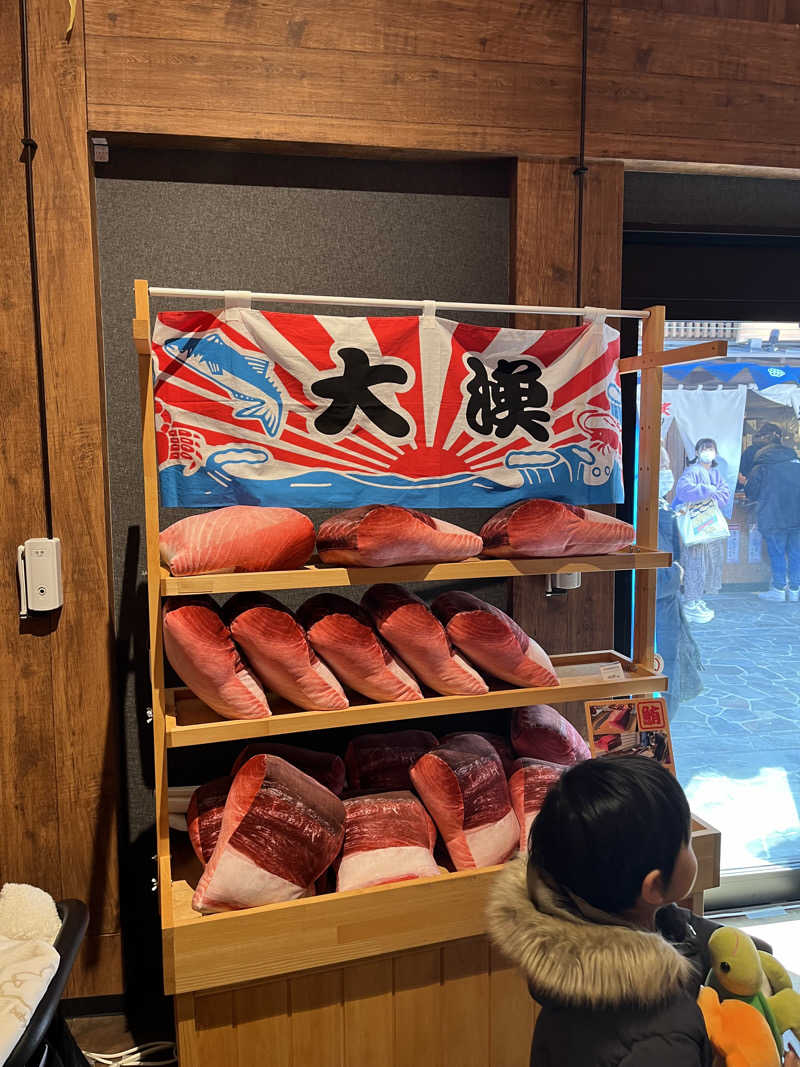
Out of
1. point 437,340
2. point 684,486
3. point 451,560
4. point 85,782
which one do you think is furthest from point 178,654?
point 684,486

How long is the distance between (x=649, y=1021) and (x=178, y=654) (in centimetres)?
114

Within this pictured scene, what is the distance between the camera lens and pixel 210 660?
1.79 metres

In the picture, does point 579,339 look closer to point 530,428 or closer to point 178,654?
point 530,428

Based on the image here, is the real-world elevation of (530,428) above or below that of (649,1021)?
above

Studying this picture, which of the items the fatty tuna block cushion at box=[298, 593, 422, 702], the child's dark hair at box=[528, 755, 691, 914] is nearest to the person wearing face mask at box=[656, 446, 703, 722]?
the fatty tuna block cushion at box=[298, 593, 422, 702]

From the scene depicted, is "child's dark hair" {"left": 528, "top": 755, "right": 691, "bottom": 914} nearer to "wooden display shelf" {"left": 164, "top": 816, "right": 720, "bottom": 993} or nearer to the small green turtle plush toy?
the small green turtle plush toy

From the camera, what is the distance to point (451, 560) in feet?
6.51

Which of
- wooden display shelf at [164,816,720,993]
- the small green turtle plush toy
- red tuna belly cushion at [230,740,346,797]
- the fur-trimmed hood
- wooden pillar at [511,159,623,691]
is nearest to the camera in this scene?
the fur-trimmed hood

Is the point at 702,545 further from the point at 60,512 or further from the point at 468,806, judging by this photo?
the point at 60,512

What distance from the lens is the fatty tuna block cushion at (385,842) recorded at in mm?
1881

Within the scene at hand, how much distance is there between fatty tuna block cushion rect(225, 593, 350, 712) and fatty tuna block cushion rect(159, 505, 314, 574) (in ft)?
0.36

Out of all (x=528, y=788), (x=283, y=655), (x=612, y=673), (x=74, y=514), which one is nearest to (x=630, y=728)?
(x=612, y=673)

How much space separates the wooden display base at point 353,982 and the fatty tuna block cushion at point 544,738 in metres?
0.38

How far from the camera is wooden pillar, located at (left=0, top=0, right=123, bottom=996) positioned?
2.17 m
